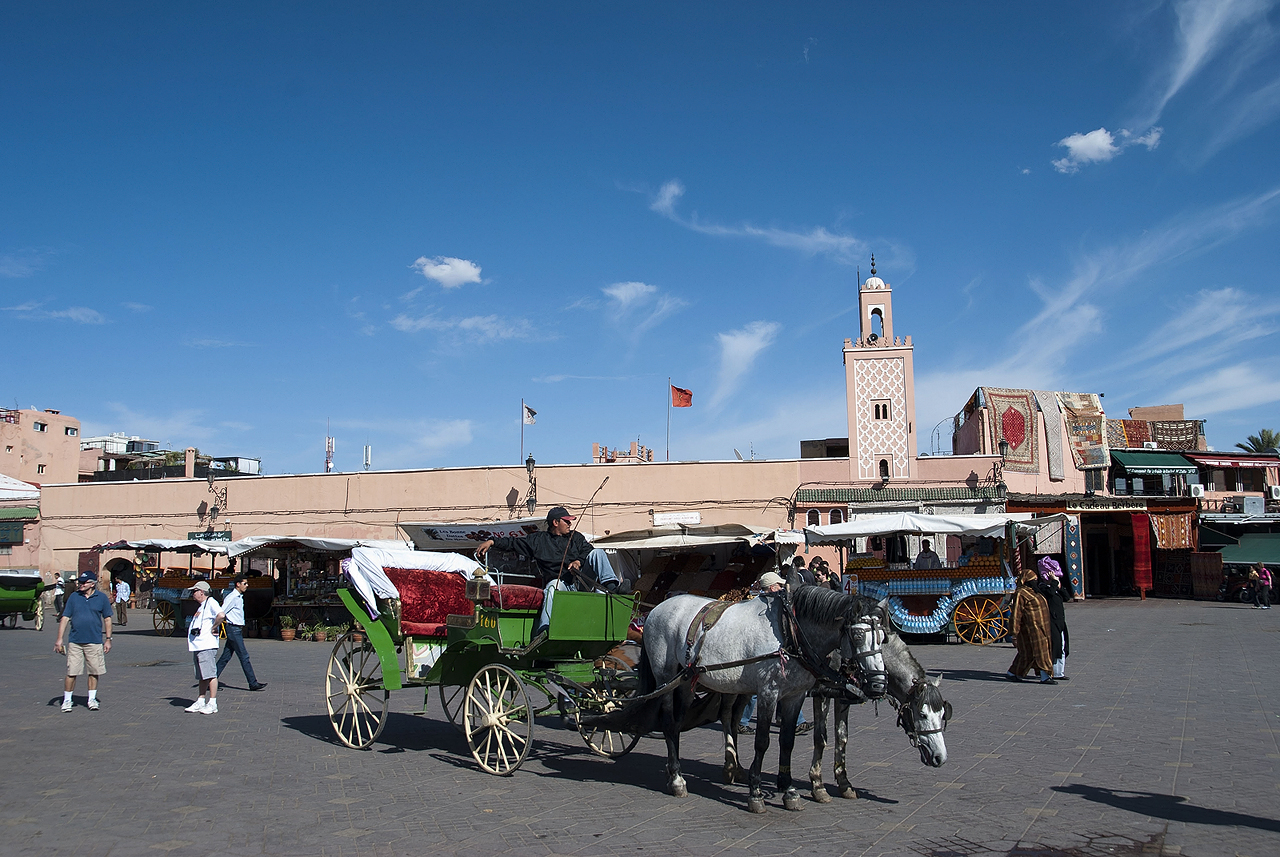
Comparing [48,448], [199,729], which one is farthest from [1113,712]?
[48,448]

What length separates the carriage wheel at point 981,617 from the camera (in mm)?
17109

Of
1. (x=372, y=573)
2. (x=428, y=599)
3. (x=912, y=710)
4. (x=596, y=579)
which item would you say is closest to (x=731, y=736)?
(x=912, y=710)

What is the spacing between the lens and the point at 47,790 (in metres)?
6.57

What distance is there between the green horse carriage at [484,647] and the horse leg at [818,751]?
5.17ft

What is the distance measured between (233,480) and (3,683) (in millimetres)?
27080

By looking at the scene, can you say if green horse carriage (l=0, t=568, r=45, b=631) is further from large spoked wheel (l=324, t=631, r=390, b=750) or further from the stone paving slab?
large spoked wheel (l=324, t=631, r=390, b=750)

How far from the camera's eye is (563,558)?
24.9 ft

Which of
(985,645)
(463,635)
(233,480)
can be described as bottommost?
(985,645)

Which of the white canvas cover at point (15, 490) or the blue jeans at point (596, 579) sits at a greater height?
the white canvas cover at point (15, 490)

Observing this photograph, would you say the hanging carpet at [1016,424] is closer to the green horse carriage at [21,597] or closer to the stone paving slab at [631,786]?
→ the stone paving slab at [631,786]

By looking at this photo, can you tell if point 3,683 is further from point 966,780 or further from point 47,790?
point 966,780

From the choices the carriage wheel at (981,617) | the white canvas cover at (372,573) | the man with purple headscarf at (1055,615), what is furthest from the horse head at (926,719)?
the carriage wheel at (981,617)

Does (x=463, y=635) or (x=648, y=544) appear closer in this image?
(x=463, y=635)

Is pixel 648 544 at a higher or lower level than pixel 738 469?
lower
